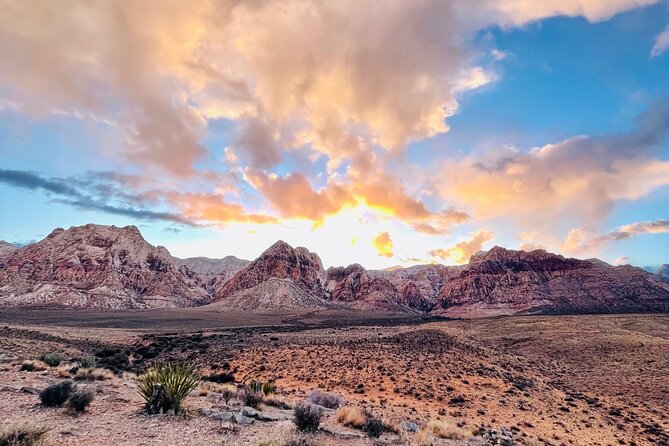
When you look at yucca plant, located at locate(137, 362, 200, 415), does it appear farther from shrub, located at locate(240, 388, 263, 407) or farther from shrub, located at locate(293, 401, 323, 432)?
shrub, located at locate(293, 401, 323, 432)

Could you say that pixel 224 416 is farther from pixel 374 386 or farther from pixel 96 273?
pixel 96 273

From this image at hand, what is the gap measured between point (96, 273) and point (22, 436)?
152m

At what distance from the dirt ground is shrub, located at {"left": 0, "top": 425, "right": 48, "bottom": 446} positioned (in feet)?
2.18

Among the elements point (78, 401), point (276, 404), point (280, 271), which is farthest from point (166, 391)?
point (280, 271)

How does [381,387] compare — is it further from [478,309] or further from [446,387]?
[478,309]

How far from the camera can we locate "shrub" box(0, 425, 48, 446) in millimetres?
5961

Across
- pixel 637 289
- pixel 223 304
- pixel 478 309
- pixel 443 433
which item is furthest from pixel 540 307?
pixel 443 433

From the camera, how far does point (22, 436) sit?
6375 mm

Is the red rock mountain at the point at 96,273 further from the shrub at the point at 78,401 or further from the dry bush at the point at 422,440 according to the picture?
the dry bush at the point at 422,440

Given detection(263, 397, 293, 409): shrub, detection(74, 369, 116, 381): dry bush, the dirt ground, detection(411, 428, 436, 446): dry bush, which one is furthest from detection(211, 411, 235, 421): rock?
detection(74, 369, 116, 381): dry bush

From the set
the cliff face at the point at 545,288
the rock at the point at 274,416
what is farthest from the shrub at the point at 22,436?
the cliff face at the point at 545,288

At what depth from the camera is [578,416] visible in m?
17.5

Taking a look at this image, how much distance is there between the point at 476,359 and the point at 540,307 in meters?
117

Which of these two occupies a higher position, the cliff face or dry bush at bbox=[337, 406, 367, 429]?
the cliff face
